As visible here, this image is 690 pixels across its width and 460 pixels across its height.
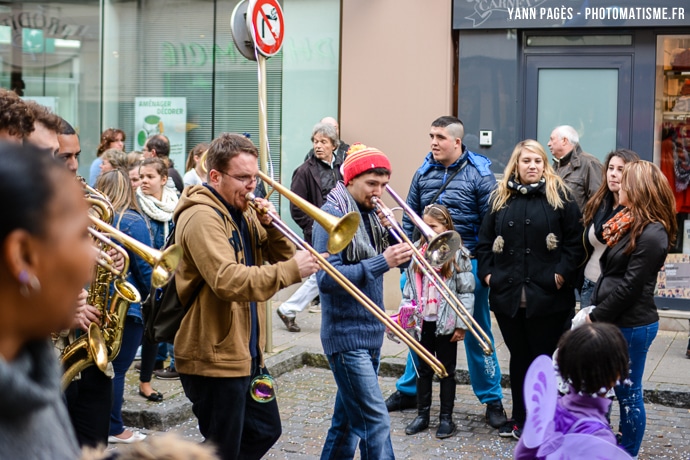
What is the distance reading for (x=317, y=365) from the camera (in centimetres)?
839

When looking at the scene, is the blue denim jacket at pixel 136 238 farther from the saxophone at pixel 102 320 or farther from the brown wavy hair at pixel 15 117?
the brown wavy hair at pixel 15 117

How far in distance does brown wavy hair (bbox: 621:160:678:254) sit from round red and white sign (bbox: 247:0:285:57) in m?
3.10

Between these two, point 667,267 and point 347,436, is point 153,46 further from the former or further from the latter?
point 347,436

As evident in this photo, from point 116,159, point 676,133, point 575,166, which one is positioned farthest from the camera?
point 676,133

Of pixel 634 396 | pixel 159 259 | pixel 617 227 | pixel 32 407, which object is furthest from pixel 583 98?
pixel 32 407

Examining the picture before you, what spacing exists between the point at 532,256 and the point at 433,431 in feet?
4.51

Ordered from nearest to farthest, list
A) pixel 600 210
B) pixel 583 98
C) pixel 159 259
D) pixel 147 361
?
pixel 159 259
pixel 600 210
pixel 147 361
pixel 583 98

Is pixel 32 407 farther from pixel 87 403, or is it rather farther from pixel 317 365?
pixel 317 365

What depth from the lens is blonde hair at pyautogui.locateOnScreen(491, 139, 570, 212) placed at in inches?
242

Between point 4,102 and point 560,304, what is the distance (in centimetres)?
383

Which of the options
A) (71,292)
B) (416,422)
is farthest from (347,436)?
(71,292)

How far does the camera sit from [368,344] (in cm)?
474

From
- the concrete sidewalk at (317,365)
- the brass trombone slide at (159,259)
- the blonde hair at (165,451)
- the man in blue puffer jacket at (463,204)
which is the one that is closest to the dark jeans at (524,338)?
the man in blue puffer jacket at (463,204)

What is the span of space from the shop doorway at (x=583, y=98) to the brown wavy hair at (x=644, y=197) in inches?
167
